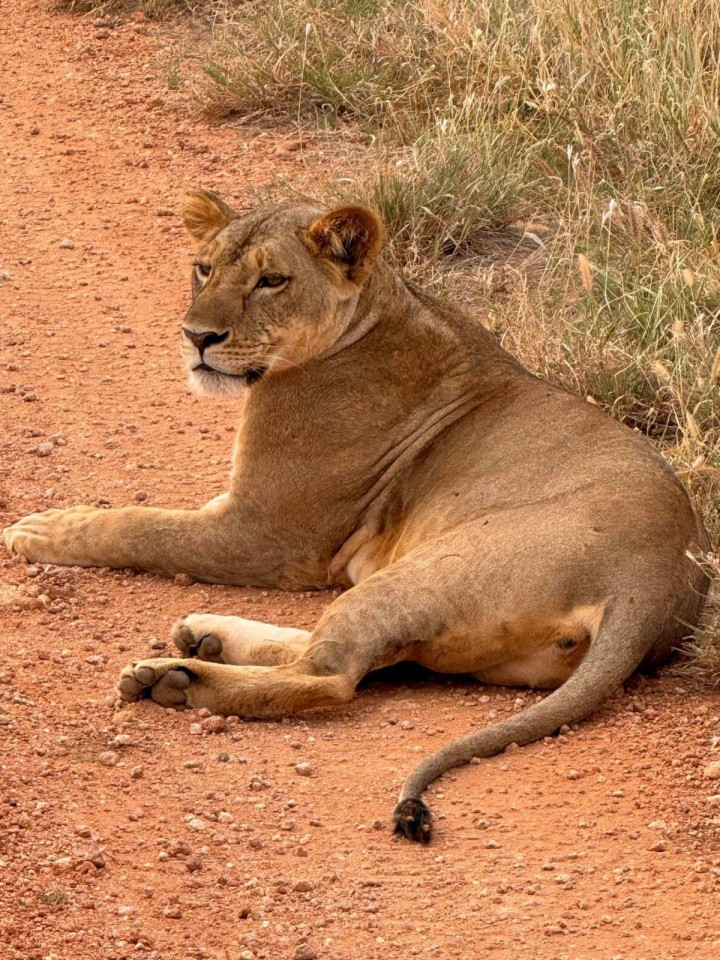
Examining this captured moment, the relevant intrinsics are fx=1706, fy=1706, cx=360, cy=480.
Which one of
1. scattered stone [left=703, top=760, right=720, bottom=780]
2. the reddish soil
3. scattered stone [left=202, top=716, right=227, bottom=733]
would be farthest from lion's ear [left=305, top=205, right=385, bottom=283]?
scattered stone [left=703, top=760, right=720, bottom=780]

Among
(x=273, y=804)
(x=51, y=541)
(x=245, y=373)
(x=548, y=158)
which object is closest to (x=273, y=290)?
(x=245, y=373)

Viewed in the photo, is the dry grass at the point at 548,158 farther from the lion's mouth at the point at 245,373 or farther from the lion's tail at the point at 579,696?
the lion's mouth at the point at 245,373

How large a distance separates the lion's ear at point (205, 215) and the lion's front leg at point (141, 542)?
0.92 meters

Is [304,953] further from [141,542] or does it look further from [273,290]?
[273,290]

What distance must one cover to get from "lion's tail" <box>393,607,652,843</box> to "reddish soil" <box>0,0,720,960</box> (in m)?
0.06

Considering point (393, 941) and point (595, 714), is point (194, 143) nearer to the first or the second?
point (595, 714)

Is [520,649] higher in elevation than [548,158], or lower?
lower

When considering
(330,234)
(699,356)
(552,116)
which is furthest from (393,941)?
(552,116)

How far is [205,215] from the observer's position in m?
5.59

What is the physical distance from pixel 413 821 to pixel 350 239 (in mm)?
2134

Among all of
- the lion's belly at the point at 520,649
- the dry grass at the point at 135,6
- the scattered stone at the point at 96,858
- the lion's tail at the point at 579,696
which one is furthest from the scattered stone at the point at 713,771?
the dry grass at the point at 135,6

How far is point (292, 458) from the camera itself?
17.7ft

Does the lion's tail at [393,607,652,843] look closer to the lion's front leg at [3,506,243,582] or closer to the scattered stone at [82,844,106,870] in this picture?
the scattered stone at [82,844,106,870]

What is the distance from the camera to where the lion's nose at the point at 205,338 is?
5215 mm
